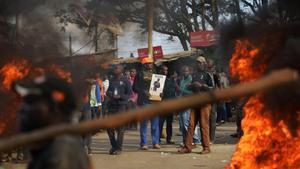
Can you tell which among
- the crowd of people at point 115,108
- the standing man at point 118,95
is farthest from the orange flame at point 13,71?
the standing man at point 118,95

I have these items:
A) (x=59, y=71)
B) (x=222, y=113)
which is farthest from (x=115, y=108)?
(x=222, y=113)

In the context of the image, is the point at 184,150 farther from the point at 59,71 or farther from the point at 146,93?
the point at 59,71

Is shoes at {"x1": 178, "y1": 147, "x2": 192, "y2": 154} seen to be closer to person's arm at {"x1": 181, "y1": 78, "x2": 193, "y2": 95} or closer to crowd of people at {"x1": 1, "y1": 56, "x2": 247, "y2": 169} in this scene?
crowd of people at {"x1": 1, "y1": 56, "x2": 247, "y2": 169}

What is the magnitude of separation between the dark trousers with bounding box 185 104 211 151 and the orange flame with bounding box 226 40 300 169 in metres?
3.27

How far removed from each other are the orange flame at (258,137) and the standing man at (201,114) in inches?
128

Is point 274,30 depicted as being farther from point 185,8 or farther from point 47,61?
point 185,8

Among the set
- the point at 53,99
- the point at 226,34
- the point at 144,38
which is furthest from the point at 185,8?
the point at 53,99

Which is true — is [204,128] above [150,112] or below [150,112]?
below

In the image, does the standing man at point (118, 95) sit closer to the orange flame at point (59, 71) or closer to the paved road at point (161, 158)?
the paved road at point (161, 158)

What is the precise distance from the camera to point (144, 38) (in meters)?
25.4

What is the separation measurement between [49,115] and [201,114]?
7959 mm

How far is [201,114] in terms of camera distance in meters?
10.8

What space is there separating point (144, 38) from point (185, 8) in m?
5.20

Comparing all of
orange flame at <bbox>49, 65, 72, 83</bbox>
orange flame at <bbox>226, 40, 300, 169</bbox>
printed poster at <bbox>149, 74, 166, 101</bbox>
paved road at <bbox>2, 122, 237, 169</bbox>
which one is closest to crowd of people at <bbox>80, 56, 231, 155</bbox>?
printed poster at <bbox>149, 74, 166, 101</bbox>
